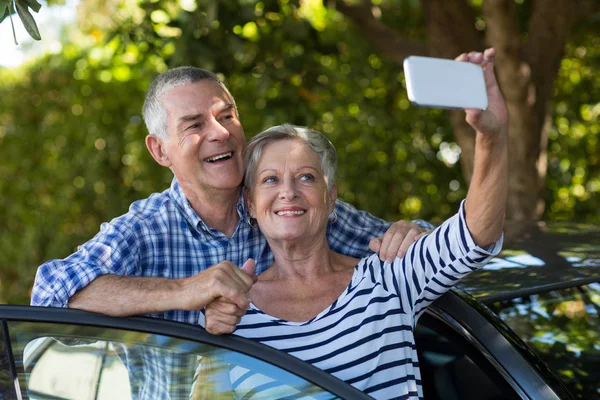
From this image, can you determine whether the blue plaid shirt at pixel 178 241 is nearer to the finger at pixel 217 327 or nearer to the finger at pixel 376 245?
the finger at pixel 376 245

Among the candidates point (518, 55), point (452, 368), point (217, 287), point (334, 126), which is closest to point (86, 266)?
point (217, 287)

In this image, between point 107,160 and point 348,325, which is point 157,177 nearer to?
point 107,160

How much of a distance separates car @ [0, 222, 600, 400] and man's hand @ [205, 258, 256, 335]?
3 centimetres

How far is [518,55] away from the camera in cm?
472

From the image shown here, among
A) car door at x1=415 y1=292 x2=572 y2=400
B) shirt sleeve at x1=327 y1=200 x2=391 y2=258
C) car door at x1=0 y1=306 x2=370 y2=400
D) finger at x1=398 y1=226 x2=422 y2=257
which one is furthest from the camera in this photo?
shirt sleeve at x1=327 y1=200 x2=391 y2=258

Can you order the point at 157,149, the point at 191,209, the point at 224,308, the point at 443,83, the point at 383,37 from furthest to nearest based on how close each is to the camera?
1. the point at 383,37
2. the point at 157,149
3. the point at 191,209
4. the point at 224,308
5. the point at 443,83

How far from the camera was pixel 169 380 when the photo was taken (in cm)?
178

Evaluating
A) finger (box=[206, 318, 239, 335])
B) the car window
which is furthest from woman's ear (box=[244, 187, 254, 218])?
finger (box=[206, 318, 239, 335])

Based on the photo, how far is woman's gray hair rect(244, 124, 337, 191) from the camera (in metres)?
2.43

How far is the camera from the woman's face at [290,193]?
232 cm

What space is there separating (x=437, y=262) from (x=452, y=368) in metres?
0.41

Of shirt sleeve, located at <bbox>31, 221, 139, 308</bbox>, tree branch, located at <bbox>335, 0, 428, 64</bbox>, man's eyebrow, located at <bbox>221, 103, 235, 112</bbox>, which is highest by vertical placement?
tree branch, located at <bbox>335, 0, 428, 64</bbox>

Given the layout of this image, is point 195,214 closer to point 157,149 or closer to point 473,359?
point 157,149

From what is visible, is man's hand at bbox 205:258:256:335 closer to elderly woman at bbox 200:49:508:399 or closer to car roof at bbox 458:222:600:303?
elderly woman at bbox 200:49:508:399
